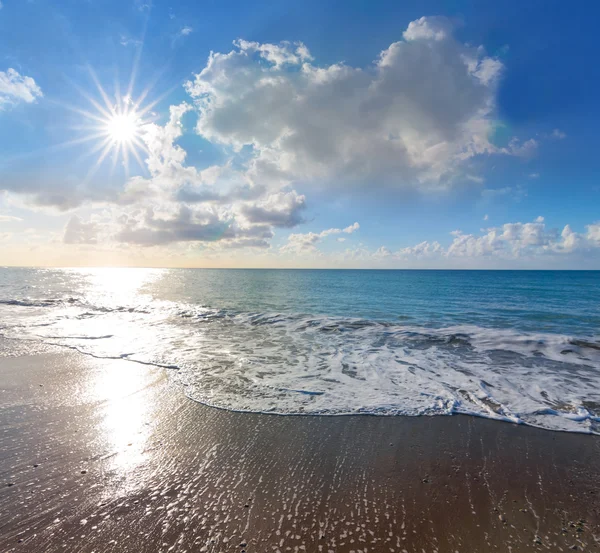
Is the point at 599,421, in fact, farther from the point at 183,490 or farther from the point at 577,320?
the point at 577,320

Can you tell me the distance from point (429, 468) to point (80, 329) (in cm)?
1704

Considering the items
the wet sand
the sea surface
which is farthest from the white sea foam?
the wet sand

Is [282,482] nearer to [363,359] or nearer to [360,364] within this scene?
[360,364]

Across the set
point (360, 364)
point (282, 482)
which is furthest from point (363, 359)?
point (282, 482)

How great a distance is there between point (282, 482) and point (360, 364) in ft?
21.3

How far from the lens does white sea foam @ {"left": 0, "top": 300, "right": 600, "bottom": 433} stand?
270 inches

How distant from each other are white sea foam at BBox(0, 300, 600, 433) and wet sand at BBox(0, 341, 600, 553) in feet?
2.75

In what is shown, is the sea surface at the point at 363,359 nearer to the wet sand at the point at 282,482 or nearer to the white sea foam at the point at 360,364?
the white sea foam at the point at 360,364

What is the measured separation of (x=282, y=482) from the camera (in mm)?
4125

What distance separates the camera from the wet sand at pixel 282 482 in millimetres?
3271

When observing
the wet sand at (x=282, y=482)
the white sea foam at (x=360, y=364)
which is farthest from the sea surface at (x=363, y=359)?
the wet sand at (x=282, y=482)

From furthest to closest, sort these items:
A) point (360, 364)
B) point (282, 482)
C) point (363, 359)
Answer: point (363, 359) < point (360, 364) < point (282, 482)

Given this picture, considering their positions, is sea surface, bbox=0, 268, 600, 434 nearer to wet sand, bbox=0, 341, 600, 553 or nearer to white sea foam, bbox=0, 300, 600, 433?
white sea foam, bbox=0, 300, 600, 433

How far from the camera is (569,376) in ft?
30.1
